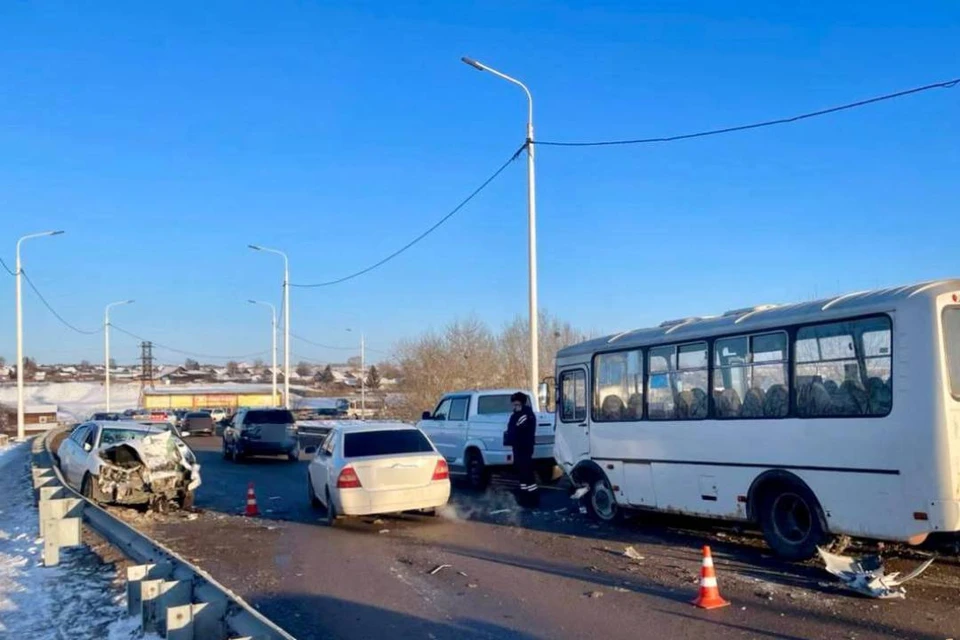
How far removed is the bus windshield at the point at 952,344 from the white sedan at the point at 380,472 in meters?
7.77

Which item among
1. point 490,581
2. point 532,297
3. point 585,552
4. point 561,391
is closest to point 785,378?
point 585,552

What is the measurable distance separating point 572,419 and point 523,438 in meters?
2.83

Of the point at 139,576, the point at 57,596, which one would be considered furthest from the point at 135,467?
the point at 139,576

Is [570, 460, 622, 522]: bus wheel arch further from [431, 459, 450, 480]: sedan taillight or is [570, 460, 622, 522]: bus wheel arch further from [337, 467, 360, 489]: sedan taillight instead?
[337, 467, 360, 489]: sedan taillight

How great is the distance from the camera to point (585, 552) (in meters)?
11.1

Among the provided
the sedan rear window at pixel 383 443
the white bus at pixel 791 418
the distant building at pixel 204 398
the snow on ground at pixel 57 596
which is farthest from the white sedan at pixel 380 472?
the distant building at pixel 204 398

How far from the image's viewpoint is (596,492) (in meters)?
13.6

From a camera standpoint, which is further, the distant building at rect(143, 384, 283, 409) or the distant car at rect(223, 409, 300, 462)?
the distant building at rect(143, 384, 283, 409)

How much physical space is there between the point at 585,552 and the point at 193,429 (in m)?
47.0

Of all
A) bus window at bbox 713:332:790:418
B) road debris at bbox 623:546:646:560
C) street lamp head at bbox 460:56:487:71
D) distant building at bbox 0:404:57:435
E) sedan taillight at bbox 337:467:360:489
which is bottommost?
distant building at bbox 0:404:57:435

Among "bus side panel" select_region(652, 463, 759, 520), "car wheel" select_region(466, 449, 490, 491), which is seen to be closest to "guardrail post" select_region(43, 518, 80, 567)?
"bus side panel" select_region(652, 463, 759, 520)

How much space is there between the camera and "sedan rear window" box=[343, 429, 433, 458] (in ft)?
45.8

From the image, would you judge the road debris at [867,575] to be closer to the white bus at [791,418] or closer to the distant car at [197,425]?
the white bus at [791,418]

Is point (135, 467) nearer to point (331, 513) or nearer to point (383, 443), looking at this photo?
point (331, 513)
